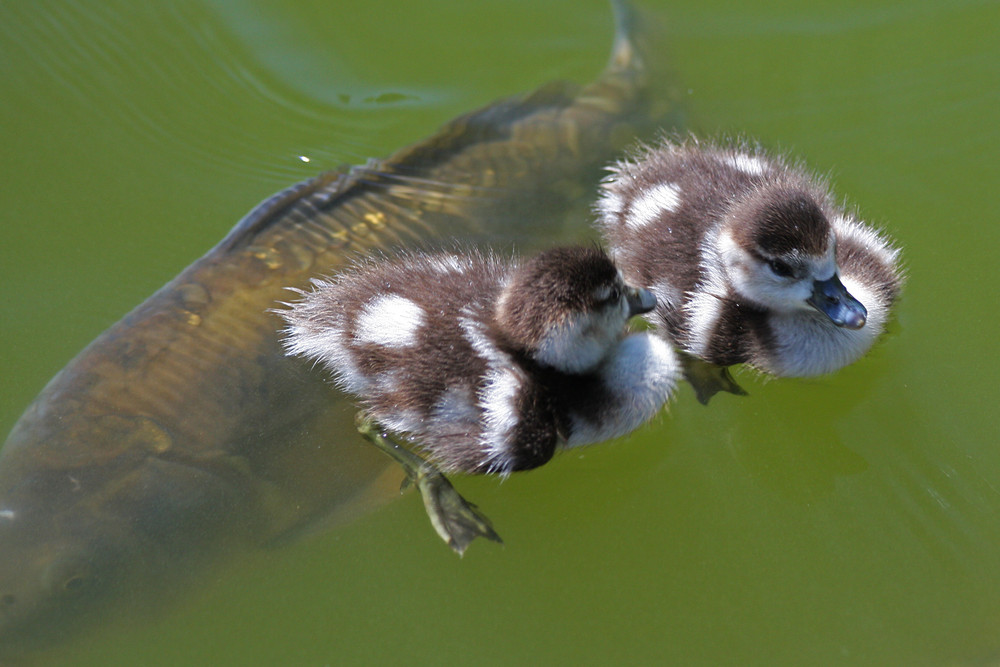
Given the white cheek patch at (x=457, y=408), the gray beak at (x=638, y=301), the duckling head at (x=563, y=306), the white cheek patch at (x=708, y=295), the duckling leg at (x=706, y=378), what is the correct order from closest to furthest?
the duckling head at (x=563, y=306)
the white cheek patch at (x=457, y=408)
the gray beak at (x=638, y=301)
the white cheek patch at (x=708, y=295)
the duckling leg at (x=706, y=378)

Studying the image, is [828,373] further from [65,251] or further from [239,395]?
[65,251]

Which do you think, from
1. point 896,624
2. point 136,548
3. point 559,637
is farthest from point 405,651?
point 896,624

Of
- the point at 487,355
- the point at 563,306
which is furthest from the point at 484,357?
the point at 563,306

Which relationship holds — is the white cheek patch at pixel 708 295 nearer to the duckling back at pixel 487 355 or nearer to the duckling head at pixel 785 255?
the duckling head at pixel 785 255

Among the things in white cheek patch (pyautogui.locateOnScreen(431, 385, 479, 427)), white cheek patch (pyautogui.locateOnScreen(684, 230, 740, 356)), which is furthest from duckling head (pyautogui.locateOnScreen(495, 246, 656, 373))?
white cheek patch (pyautogui.locateOnScreen(684, 230, 740, 356))

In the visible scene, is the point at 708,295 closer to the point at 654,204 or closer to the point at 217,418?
the point at 654,204

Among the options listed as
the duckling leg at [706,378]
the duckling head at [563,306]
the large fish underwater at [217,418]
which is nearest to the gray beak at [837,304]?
the duckling leg at [706,378]
